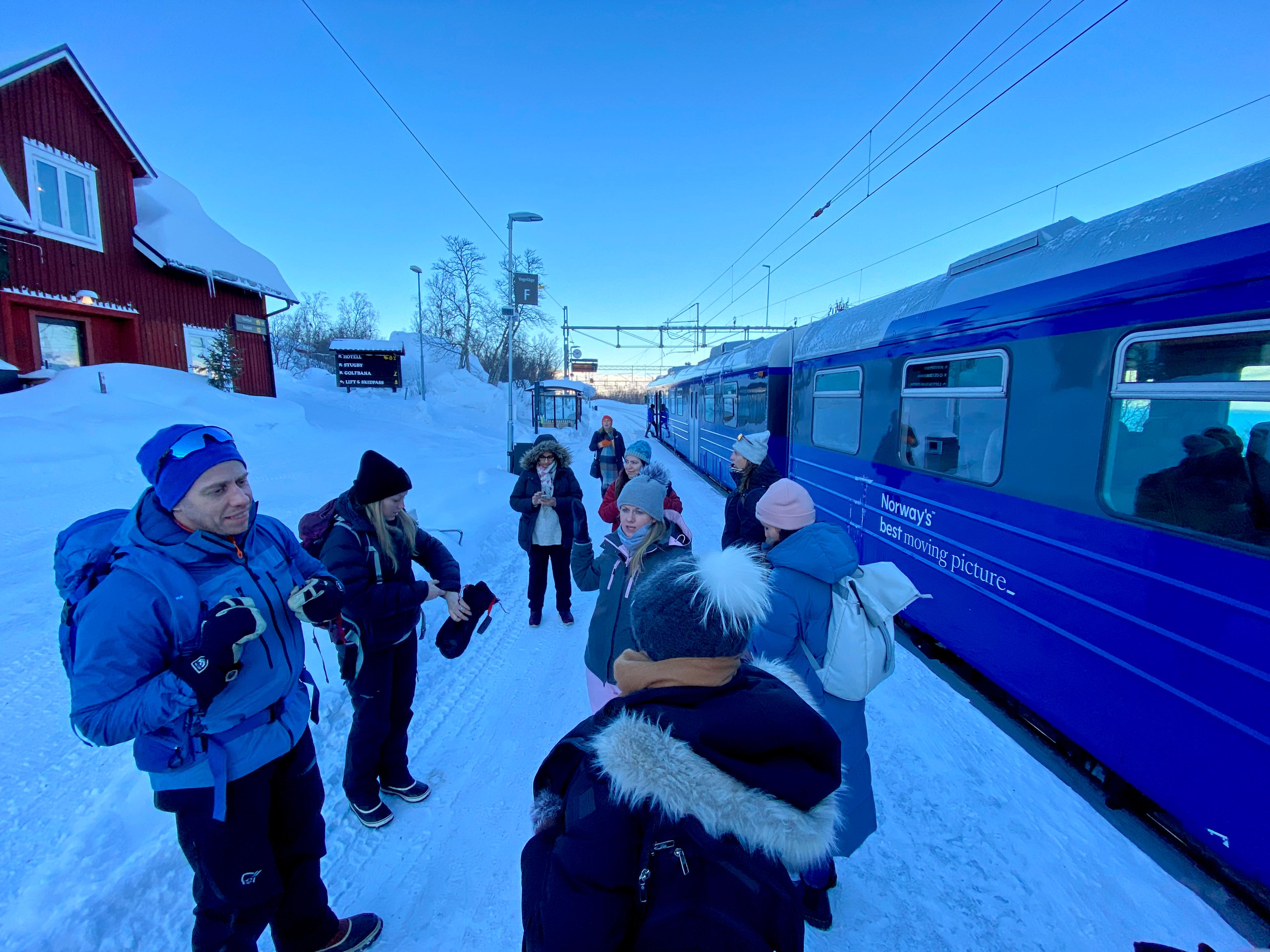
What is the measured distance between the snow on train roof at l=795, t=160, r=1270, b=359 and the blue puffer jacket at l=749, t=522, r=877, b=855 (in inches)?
83.5

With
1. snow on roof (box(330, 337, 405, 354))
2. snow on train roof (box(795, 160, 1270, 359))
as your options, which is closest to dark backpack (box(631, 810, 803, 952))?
snow on train roof (box(795, 160, 1270, 359))

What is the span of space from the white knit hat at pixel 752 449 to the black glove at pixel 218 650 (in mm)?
3546

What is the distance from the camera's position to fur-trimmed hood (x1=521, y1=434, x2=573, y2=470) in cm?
458

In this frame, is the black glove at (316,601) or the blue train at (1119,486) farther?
the blue train at (1119,486)

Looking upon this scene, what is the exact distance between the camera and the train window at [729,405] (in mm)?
11164

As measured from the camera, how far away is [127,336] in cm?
1225

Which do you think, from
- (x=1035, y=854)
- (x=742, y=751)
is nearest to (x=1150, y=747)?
(x=1035, y=854)

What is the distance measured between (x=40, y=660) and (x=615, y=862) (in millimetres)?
4309

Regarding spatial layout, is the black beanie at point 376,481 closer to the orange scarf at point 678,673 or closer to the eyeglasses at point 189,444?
the eyeglasses at point 189,444

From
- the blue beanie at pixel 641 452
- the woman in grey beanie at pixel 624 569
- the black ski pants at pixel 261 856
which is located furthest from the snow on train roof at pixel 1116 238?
the black ski pants at pixel 261 856

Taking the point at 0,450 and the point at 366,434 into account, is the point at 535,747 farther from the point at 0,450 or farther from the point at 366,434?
the point at 366,434

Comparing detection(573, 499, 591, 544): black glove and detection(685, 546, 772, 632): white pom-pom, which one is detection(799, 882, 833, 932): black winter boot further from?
detection(573, 499, 591, 544): black glove

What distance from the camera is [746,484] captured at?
455cm

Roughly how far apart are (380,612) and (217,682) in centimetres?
91
